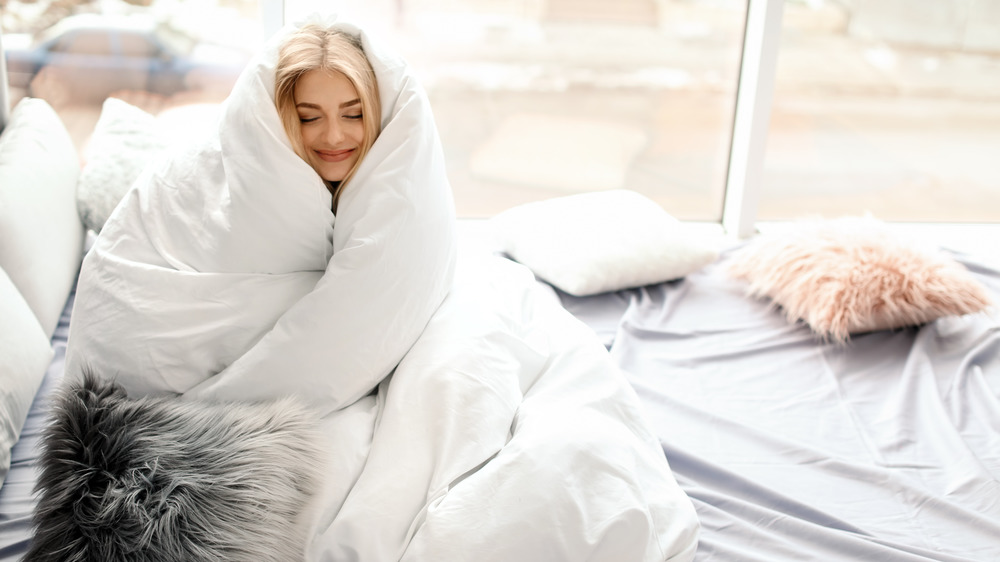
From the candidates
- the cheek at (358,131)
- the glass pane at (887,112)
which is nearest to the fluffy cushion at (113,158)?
the cheek at (358,131)

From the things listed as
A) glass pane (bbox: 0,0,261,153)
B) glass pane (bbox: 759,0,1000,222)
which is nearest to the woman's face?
glass pane (bbox: 0,0,261,153)

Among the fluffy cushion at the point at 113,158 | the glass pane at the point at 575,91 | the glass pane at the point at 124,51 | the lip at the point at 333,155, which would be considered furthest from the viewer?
the glass pane at the point at 575,91

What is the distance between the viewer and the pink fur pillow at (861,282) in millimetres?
1887

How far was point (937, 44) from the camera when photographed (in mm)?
2686

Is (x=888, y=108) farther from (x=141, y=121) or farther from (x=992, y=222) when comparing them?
(x=141, y=121)

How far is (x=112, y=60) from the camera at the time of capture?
2326mm

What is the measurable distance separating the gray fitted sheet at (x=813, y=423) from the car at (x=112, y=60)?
1334mm

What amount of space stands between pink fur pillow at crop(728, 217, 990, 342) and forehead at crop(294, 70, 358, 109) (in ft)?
4.10

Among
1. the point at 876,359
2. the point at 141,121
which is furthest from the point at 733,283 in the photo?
the point at 141,121

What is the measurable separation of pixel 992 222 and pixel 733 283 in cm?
140

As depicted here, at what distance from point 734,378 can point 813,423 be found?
21 cm

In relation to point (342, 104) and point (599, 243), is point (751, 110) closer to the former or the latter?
point (599, 243)

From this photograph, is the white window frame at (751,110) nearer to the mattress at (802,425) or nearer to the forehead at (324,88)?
the mattress at (802,425)

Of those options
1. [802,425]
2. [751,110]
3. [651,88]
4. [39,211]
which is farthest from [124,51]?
[802,425]
